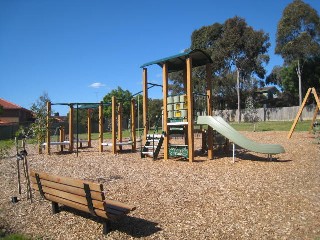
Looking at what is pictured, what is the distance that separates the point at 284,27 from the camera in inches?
1537

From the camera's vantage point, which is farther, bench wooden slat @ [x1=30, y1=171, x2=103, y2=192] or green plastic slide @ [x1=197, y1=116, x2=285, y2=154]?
green plastic slide @ [x1=197, y1=116, x2=285, y2=154]

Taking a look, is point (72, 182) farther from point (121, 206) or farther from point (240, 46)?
point (240, 46)

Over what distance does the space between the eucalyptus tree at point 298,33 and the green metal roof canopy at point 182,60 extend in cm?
2883

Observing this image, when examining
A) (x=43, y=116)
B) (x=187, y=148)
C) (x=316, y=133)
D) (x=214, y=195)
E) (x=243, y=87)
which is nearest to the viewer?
(x=214, y=195)

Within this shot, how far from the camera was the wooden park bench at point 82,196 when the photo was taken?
177 inches

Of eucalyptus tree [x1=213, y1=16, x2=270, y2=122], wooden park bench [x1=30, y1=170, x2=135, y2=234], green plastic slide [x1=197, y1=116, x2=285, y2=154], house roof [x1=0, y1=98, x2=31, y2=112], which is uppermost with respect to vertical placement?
eucalyptus tree [x1=213, y1=16, x2=270, y2=122]

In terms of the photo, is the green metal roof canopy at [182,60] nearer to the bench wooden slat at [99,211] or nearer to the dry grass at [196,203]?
the dry grass at [196,203]

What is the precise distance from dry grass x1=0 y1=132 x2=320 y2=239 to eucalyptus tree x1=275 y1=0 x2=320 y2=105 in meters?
32.0

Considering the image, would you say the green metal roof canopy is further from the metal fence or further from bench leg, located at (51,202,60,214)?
the metal fence

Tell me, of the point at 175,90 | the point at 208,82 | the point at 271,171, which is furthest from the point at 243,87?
the point at 271,171

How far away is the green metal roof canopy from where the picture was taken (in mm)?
11523

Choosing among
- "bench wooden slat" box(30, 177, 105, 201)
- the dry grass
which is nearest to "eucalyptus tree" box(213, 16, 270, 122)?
the dry grass

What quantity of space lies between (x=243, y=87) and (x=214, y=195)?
45.1m

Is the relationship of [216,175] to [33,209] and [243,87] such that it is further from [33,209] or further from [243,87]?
[243,87]
